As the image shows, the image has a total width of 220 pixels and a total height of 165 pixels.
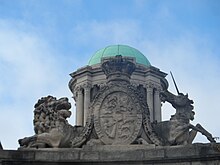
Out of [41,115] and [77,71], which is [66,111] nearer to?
[41,115]

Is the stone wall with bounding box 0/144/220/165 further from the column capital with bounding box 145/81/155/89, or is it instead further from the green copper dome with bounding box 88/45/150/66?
the green copper dome with bounding box 88/45/150/66

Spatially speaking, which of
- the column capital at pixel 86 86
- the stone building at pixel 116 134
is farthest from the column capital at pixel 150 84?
the stone building at pixel 116 134

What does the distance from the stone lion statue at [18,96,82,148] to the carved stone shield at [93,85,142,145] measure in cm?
110

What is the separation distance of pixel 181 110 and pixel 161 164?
2.81 metres

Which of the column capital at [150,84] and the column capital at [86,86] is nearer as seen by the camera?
the column capital at [150,84]

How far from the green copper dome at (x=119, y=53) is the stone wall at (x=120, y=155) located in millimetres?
22506

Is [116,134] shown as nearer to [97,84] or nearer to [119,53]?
[97,84]

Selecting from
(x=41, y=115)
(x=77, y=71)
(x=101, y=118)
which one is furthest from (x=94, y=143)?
(x=77, y=71)

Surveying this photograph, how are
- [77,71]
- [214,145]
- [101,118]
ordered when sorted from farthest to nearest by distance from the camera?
[77,71] < [101,118] < [214,145]

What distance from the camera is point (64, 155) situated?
2048 cm

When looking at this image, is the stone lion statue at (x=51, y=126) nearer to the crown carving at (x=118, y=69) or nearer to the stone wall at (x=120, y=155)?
the stone wall at (x=120, y=155)

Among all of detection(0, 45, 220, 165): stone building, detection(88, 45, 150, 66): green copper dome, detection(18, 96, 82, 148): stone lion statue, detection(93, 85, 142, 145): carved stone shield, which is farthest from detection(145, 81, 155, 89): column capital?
detection(18, 96, 82, 148): stone lion statue

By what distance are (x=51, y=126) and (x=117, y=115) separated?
2.67 metres

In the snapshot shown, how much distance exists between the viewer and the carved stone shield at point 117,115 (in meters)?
21.1
